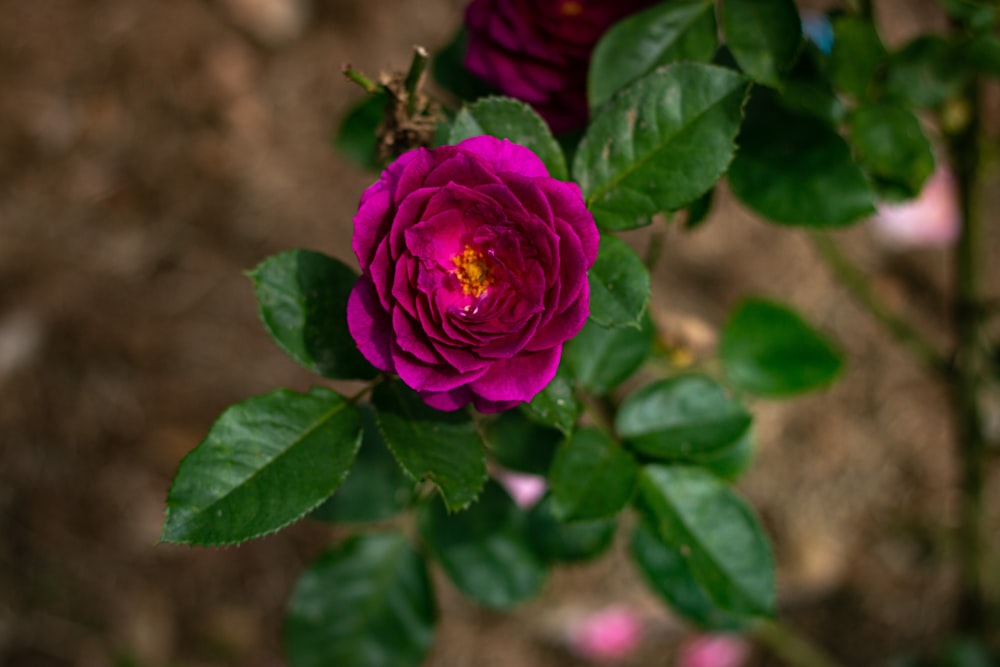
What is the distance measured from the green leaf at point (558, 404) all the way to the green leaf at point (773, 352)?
1.66 feet

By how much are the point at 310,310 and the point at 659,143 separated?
0.30 meters


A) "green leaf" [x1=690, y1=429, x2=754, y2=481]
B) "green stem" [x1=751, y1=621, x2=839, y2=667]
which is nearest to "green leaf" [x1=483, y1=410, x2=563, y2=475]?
"green leaf" [x1=690, y1=429, x2=754, y2=481]

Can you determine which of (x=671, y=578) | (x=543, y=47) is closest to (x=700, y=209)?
(x=543, y=47)

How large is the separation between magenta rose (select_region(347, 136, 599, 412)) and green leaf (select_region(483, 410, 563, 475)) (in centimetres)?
32

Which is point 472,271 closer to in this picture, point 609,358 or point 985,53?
point 609,358

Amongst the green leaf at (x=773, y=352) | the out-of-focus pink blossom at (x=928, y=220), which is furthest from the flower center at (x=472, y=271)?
the out-of-focus pink blossom at (x=928, y=220)

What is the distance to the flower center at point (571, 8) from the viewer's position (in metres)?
0.72

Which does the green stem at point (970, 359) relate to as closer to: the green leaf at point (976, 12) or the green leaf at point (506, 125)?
the green leaf at point (976, 12)

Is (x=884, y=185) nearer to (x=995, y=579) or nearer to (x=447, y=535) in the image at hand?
(x=447, y=535)

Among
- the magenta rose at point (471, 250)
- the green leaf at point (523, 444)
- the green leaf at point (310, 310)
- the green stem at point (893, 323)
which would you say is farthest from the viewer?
the green stem at point (893, 323)

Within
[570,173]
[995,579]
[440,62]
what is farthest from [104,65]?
[995,579]

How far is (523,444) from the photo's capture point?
898mm

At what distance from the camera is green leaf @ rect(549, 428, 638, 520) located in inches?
29.1

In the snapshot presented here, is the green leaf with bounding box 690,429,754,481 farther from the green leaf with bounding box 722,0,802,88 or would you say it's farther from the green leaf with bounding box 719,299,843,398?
the green leaf with bounding box 722,0,802,88
